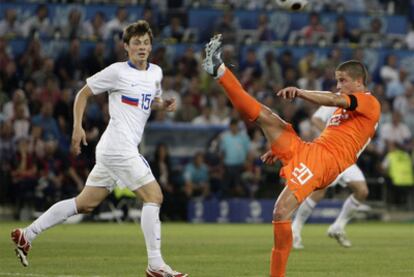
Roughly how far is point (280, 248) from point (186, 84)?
16.6m

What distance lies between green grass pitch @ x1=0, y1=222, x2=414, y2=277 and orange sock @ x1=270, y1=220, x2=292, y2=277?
172 cm

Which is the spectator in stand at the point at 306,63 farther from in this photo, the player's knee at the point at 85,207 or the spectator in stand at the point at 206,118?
the player's knee at the point at 85,207

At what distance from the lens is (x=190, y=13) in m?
27.7

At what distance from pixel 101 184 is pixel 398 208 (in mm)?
17048

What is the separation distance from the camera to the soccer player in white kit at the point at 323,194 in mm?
16547

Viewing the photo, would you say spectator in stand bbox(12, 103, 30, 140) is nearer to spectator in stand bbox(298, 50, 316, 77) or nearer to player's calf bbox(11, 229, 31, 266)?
spectator in stand bbox(298, 50, 316, 77)

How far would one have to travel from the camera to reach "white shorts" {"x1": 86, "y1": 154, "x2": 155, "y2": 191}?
1105 centimetres

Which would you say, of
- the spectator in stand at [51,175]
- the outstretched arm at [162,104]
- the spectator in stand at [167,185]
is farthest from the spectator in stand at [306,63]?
the outstretched arm at [162,104]

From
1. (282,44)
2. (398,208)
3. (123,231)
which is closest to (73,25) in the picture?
(282,44)

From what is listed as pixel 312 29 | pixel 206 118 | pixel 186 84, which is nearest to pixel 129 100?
pixel 206 118

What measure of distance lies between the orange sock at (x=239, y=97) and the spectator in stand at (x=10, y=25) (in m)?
15.7

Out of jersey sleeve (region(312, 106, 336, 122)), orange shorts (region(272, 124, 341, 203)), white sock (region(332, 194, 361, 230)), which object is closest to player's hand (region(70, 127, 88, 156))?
orange shorts (region(272, 124, 341, 203))

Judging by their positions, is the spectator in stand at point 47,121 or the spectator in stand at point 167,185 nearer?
the spectator in stand at point 47,121

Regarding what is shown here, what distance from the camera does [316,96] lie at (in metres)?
10.2
